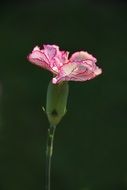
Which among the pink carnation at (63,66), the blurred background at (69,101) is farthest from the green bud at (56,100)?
the blurred background at (69,101)

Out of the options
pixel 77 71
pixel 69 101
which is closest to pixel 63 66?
pixel 77 71

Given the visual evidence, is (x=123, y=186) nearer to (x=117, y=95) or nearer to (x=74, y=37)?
(x=117, y=95)

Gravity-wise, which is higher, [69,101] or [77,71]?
[69,101]

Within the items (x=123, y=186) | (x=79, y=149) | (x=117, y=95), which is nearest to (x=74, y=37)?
(x=117, y=95)

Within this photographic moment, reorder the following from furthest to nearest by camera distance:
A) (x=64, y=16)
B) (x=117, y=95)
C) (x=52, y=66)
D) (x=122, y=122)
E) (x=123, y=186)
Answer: (x=64, y=16)
(x=117, y=95)
(x=122, y=122)
(x=123, y=186)
(x=52, y=66)

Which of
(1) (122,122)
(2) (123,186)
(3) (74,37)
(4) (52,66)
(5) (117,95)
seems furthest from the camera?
(3) (74,37)

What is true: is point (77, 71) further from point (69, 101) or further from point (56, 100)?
point (69, 101)
